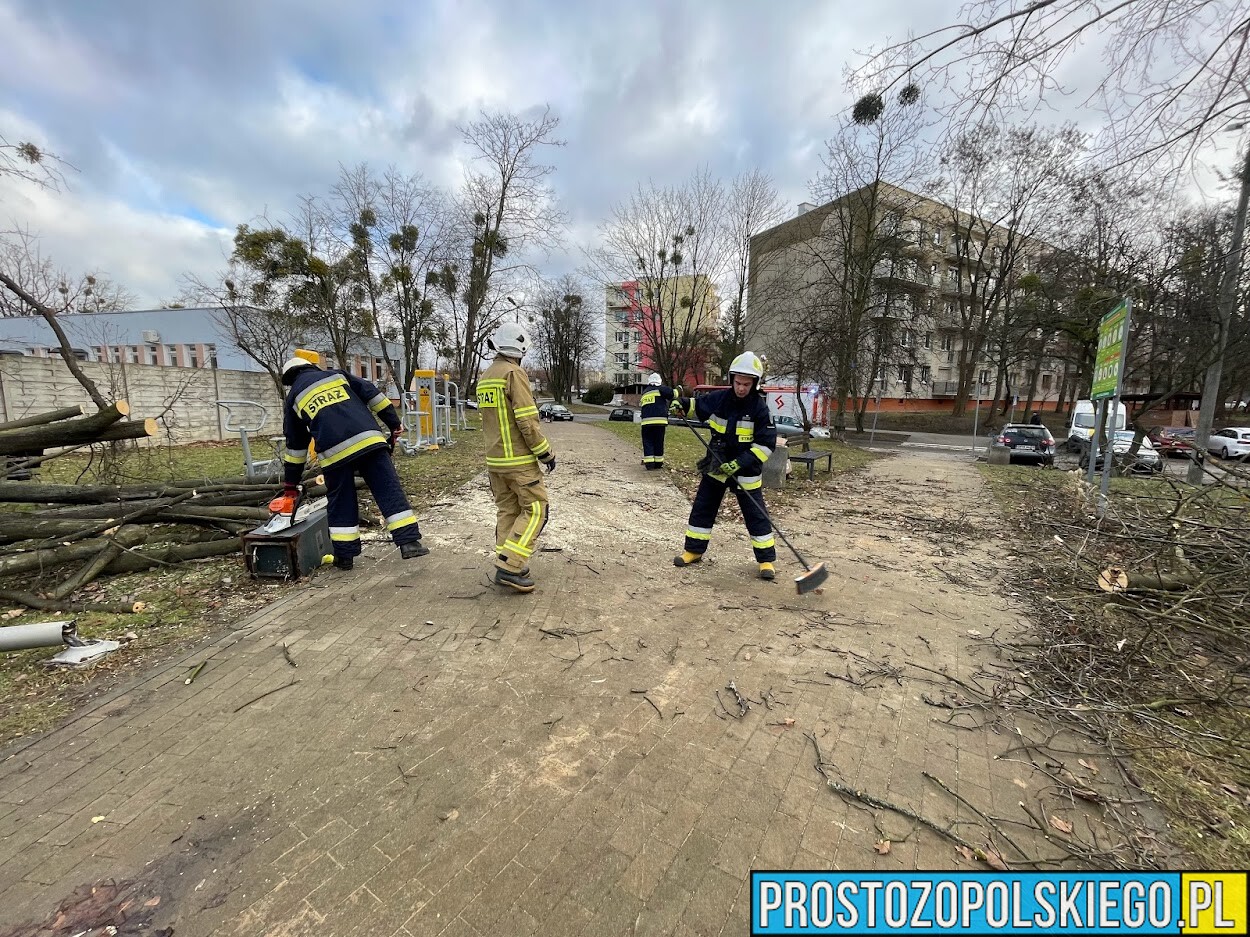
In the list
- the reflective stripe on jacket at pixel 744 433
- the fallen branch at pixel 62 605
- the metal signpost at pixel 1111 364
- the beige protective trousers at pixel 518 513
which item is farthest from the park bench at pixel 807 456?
the fallen branch at pixel 62 605

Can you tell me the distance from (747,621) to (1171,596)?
287cm

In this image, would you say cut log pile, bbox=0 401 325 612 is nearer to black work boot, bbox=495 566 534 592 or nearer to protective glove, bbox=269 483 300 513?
protective glove, bbox=269 483 300 513

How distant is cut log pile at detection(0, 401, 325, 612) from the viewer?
3.93 metres

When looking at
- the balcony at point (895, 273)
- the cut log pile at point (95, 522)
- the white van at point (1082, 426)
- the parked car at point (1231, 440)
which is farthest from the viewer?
the balcony at point (895, 273)

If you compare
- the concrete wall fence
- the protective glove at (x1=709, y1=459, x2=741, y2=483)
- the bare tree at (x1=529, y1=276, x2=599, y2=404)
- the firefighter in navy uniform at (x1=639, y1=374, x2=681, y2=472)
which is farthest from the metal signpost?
the bare tree at (x1=529, y1=276, x2=599, y2=404)

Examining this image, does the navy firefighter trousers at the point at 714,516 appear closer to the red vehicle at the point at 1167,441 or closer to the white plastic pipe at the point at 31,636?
the white plastic pipe at the point at 31,636

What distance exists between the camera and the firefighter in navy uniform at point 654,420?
28.3 ft

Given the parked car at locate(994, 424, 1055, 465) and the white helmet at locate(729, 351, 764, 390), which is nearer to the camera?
the white helmet at locate(729, 351, 764, 390)

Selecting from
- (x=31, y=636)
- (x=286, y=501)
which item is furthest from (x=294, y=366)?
(x=31, y=636)

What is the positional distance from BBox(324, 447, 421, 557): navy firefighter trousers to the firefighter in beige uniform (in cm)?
84

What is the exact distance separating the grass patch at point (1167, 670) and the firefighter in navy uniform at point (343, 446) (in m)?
4.60

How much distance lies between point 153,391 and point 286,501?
A: 50.2 feet

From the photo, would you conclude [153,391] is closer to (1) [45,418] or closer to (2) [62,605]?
(1) [45,418]

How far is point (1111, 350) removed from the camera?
7.34 metres
